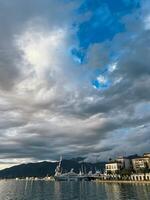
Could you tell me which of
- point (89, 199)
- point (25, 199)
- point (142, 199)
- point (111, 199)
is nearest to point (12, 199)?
point (25, 199)

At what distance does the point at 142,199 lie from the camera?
111 m

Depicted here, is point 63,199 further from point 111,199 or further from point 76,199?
point 111,199

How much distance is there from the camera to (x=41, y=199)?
132 meters

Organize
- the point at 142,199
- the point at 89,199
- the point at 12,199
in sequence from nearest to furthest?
the point at 142,199, the point at 89,199, the point at 12,199

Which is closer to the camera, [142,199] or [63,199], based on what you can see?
[142,199]

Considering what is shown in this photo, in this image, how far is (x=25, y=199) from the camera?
131 metres

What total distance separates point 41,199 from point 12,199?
12.6m

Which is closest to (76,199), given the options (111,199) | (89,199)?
(89,199)

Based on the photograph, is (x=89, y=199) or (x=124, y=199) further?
(x=89, y=199)

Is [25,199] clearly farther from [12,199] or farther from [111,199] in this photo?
[111,199]

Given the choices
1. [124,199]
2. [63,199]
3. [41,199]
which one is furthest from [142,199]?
[41,199]

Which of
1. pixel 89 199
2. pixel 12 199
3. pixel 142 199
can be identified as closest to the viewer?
pixel 142 199

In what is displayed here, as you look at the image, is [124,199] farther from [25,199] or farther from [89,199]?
[25,199]

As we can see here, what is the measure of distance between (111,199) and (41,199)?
31.0 m
